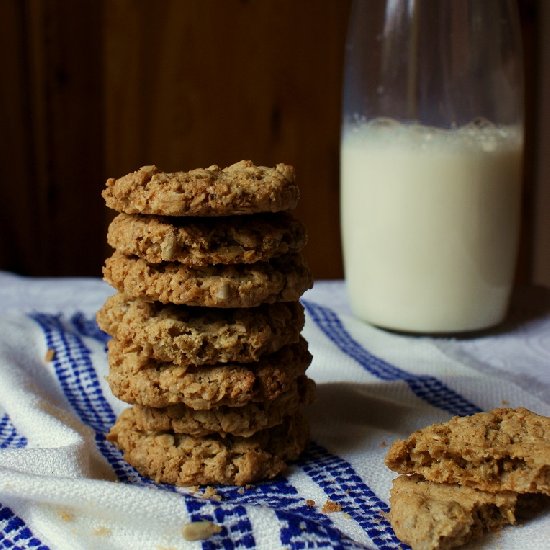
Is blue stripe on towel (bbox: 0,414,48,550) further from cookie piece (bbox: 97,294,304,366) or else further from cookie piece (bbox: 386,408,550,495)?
cookie piece (bbox: 386,408,550,495)

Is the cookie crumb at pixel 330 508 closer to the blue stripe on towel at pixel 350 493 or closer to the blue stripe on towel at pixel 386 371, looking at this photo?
the blue stripe on towel at pixel 350 493

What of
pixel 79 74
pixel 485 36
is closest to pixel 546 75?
pixel 485 36

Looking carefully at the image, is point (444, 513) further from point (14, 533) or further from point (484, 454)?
point (14, 533)

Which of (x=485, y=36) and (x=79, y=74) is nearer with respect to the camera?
(x=485, y=36)

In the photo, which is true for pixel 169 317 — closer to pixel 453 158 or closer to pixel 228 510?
pixel 228 510

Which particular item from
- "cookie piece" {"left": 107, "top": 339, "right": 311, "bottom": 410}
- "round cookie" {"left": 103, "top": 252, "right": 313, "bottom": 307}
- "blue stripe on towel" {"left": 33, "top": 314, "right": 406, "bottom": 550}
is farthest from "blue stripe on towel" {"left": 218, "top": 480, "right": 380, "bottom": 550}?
"round cookie" {"left": 103, "top": 252, "right": 313, "bottom": 307}

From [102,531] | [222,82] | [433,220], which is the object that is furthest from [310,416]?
[222,82]
